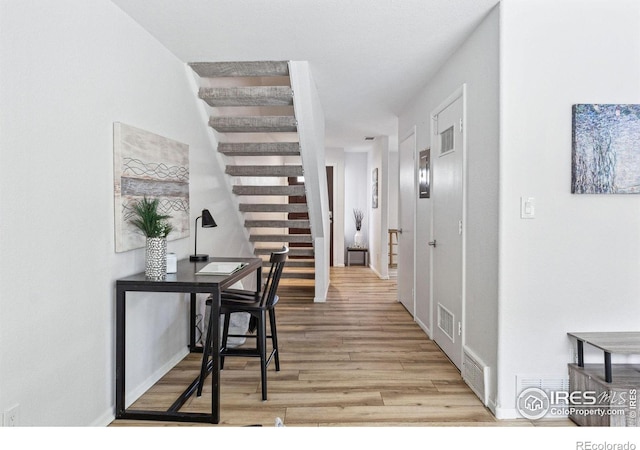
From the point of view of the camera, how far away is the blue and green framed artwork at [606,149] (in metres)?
2.24

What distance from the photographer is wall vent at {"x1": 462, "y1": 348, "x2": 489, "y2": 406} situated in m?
2.44

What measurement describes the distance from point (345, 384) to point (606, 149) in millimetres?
2072

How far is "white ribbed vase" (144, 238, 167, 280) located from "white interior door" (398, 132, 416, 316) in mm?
2722

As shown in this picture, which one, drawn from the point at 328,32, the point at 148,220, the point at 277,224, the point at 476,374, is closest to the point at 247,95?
the point at 328,32

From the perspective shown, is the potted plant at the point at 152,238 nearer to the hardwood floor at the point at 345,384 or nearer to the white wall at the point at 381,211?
Result: the hardwood floor at the point at 345,384

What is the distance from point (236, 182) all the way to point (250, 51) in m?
1.87

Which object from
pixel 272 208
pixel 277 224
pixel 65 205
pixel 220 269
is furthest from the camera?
pixel 277 224

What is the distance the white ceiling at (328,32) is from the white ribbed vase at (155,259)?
1358 millimetres

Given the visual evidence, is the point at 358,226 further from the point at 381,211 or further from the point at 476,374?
the point at 476,374

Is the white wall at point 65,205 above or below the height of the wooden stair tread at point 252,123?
below

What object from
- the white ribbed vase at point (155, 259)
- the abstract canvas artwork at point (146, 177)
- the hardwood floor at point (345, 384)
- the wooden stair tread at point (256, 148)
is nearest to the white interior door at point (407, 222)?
the hardwood floor at point (345, 384)

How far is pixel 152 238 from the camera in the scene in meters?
2.42

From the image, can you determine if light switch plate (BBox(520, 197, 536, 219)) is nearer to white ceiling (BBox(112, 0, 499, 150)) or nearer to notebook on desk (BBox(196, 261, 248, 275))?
white ceiling (BBox(112, 0, 499, 150))
